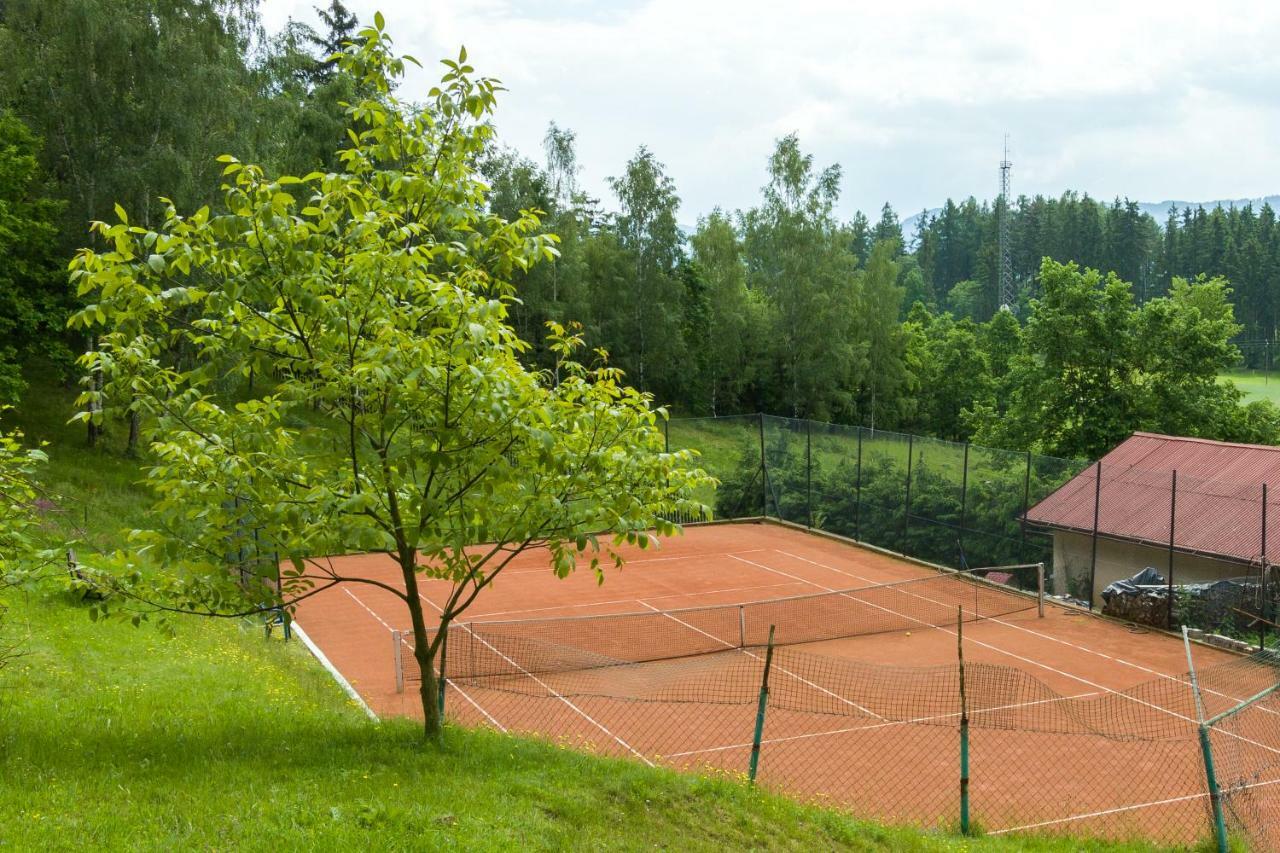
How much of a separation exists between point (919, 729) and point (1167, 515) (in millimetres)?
10067

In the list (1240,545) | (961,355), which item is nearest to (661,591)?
(1240,545)

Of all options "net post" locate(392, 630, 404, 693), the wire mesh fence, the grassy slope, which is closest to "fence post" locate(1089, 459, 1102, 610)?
the wire mesh fence

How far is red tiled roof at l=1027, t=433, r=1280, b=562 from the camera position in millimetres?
19312

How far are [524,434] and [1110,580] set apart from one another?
17966 mm

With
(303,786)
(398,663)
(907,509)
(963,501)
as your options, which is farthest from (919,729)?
(907,509)

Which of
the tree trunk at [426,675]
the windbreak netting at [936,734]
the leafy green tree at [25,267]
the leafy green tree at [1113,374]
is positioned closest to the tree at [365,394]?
the tree trunk at [426,675]

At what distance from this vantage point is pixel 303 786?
689 cm

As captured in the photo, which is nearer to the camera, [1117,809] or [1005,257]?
[1117,809]

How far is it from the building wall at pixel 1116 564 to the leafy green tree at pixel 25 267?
2286 centimetres

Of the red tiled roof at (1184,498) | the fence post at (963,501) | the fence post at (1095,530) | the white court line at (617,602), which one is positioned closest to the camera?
the red tiled roof at (1184,498)

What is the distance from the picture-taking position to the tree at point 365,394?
6988 millimetres

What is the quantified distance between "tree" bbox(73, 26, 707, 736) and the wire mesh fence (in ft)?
9.28

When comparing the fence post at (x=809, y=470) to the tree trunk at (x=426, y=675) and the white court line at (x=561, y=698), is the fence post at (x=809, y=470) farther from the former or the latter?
the tree trunk at (x=426, y=675)

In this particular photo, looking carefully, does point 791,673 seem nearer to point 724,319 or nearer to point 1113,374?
point 1113,374
